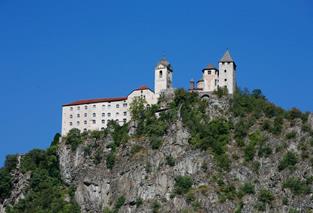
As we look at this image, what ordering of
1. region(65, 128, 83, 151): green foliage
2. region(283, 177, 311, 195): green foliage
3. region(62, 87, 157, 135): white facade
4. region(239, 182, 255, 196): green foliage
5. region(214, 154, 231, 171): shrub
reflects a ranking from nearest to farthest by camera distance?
region(283, 177, 311, 195): green foliage, region(239, 182, 255, 196): green foliage, region(214, 154, 231, 171): shrub, region(65, 128, 83, 151): green foliage, region(62, 87, 157, 135): white facade

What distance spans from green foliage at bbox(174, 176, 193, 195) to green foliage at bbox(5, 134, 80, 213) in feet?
42.1

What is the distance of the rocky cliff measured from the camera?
140375 millimetres

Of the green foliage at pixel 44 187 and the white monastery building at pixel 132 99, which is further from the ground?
the white monastery building at pixel 132 99

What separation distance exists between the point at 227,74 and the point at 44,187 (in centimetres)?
2711

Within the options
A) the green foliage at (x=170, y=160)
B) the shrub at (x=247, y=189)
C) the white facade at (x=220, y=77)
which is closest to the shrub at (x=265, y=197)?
the shrub at (x=247, y=189)

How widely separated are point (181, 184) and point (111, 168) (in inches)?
438

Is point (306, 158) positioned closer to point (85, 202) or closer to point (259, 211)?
point (259, 211)

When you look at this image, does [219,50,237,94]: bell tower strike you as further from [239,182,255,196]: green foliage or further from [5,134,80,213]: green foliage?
[5,134,80,213]: green foliage

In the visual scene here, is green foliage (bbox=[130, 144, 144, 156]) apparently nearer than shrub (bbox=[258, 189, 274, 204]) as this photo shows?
No

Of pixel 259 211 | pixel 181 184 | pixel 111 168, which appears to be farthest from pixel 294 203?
pixel 111 168

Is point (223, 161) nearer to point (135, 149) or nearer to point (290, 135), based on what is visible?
point (290, 135)

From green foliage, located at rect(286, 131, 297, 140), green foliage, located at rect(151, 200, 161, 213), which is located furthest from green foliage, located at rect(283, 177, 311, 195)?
green foliage, located at rect(151, 200, 161, 213)

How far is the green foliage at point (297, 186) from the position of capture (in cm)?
13962

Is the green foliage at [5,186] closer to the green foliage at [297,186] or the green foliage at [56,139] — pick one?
the green foliage at [56,139]
